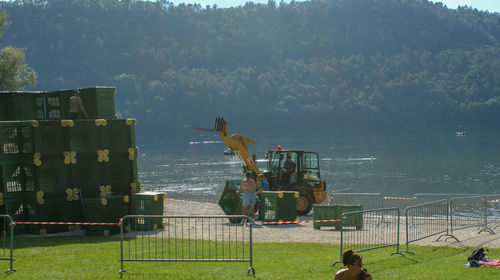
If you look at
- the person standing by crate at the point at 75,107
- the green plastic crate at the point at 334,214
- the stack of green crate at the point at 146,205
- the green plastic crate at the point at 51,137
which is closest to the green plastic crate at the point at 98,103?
the person standing by crate at the point at 75,107

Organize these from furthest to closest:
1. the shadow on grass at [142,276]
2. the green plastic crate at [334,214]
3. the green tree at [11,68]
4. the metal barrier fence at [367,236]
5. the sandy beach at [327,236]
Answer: the green tree at [11,68] < the green plastic crate at [334,214] < the sandy beach at [327,236] < the metal barrier fence at [367,236] < the shadow on grass at [142,276]

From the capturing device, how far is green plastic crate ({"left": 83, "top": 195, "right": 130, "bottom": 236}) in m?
16.0

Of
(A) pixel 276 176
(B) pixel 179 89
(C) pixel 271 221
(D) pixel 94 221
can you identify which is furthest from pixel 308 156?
(B) pixel 179 89

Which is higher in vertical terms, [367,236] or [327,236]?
[367,236]

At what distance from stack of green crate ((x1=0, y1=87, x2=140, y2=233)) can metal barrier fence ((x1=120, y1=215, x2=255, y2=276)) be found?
130cm

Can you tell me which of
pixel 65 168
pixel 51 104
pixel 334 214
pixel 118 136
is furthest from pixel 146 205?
pixel 334 214

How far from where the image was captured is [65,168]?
16.4 m

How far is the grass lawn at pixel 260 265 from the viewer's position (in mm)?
9797

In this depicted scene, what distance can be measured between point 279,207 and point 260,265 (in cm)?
768

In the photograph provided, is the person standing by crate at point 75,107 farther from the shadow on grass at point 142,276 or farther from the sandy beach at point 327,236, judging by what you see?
the shadow on grass at point 142,276

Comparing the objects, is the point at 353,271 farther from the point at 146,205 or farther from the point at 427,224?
the point at 146,205

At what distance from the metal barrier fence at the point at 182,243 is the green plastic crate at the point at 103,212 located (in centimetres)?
42

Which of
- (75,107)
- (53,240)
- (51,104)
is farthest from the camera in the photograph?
(51,104)

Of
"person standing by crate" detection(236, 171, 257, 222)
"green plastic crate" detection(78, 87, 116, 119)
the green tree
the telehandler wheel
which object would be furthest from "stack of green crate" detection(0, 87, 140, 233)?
the green tree
